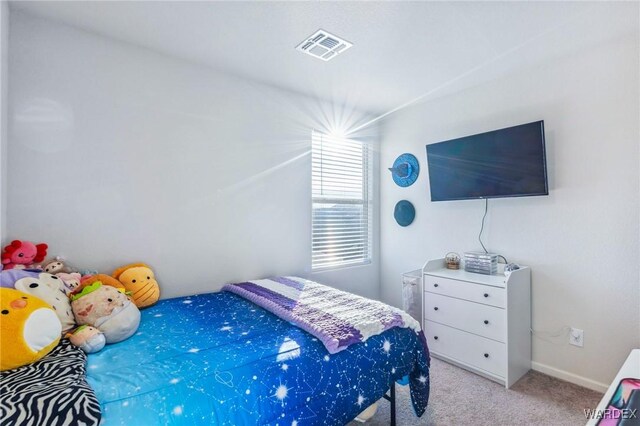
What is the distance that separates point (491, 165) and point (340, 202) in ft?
5.06

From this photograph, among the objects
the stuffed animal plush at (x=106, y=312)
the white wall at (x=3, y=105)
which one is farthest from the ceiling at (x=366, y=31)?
the stuffed animal plush at (x=106, y=312)

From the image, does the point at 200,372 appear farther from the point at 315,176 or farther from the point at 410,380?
the point at 315,176

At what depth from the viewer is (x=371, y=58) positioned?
7.95 ft

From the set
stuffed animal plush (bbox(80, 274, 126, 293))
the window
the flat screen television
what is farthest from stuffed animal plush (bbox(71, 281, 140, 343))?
the flat screen television

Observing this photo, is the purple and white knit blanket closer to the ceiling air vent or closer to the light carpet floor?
the light carpet floor

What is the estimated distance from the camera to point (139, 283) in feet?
6.59

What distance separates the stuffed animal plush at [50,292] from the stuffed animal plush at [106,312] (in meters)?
0.04

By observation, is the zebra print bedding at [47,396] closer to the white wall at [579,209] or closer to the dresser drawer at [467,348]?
the dresser drawer at [467,348]

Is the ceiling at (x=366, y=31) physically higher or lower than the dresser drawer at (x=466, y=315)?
higher

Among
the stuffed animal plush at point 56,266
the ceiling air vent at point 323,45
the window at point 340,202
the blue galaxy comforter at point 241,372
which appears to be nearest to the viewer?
the blue galaxy comforter at point 241,372

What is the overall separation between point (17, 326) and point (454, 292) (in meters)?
2.67

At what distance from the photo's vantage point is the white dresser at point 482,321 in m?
2.29

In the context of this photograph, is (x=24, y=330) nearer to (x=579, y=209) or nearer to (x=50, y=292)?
(x=50, y=292)

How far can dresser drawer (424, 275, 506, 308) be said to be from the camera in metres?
2.32
